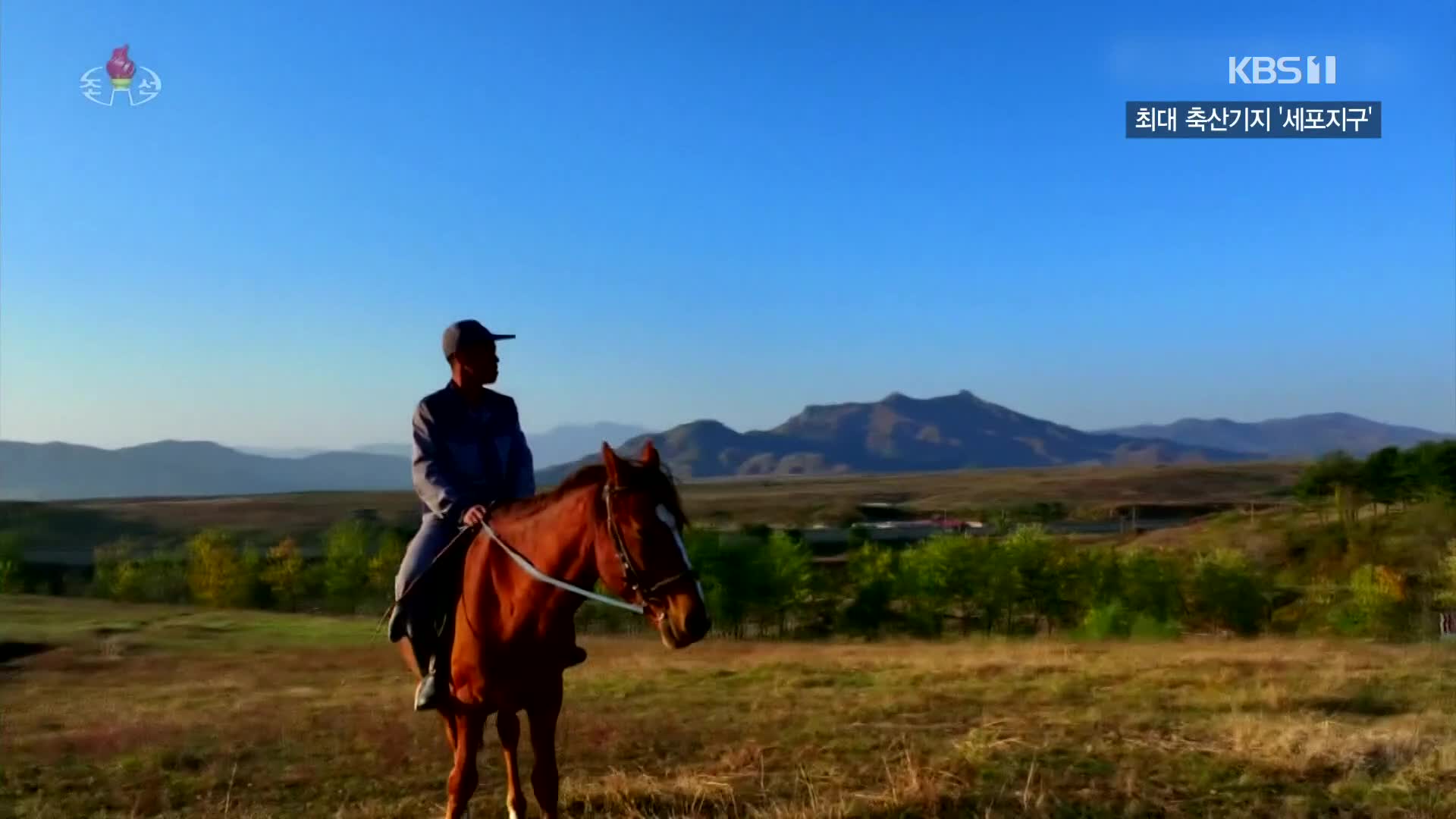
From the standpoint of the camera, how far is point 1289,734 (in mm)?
9195

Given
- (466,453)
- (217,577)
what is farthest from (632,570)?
(217,577)

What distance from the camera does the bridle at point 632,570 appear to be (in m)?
4.55

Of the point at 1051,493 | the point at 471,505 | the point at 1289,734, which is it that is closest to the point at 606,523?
the point at 471,505

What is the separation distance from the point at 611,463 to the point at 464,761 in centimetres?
215

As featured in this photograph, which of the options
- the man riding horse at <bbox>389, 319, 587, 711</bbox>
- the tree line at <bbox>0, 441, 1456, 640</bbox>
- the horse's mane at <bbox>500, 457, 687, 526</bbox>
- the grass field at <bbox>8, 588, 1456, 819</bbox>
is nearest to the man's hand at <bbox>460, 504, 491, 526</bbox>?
the man riding horse at <bbox>389, 319, 587, 711</bbox>

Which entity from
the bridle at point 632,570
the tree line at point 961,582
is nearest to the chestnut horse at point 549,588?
A: the bridle at point 632,570

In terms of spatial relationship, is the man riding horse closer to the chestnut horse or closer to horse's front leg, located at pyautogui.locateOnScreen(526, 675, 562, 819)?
the chestnut horse

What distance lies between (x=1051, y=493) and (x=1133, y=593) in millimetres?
120611

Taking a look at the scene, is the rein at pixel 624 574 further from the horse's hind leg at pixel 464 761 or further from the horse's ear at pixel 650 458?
the horse's hind leg at pixel 464 761

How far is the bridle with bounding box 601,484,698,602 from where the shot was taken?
4555mm

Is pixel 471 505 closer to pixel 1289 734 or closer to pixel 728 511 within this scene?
pixel 1289 734

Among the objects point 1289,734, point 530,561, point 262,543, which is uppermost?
point 530,561

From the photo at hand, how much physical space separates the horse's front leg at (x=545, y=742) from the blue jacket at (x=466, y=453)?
1146 millimetres

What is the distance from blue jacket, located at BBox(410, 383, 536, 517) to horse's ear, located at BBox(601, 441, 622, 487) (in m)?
1.15
